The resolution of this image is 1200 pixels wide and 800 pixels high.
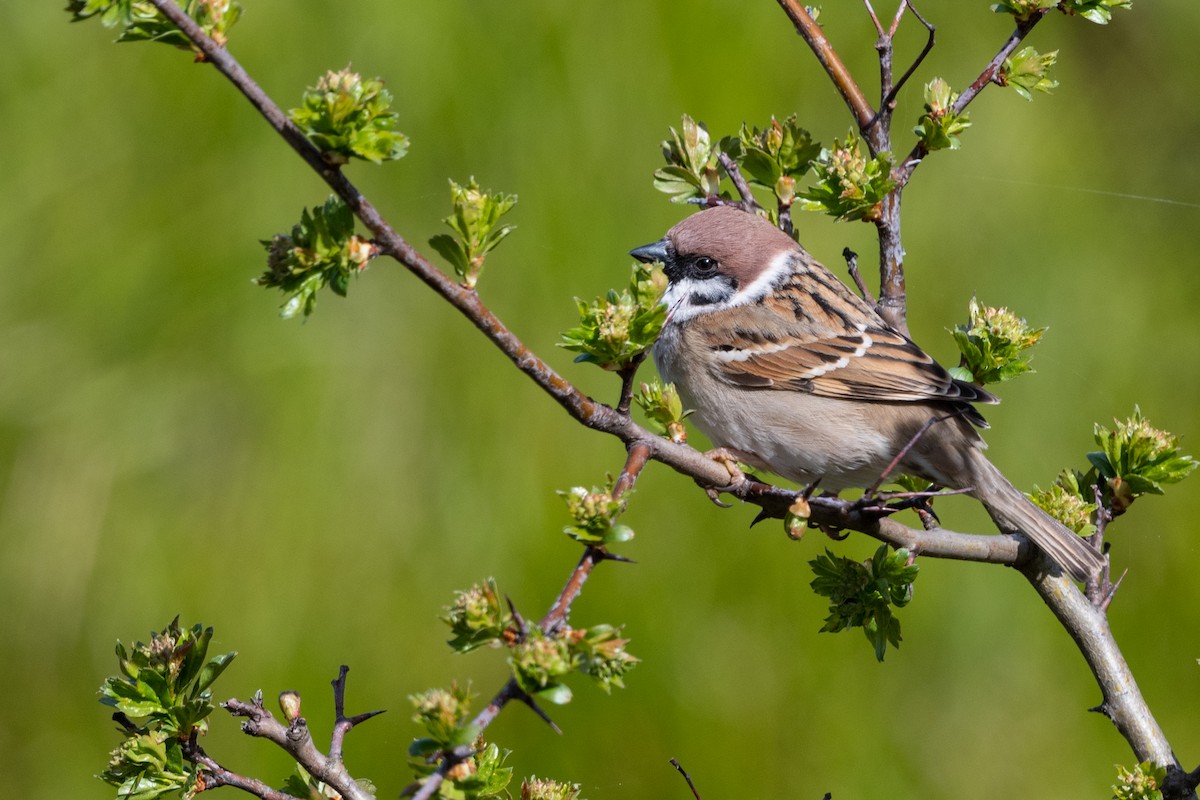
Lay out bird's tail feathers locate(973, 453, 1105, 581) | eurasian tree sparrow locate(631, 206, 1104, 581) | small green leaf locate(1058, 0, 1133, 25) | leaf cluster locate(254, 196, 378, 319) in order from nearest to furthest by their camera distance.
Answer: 1. leaf cluster locate(254, 196, 378, 319)
2. bird's tail feathers locate(973, 453, 1105, 581)
3. small green leaf locate(1058, 0, 1133, 25)
4. eurasian tree sparrow locate(631, 206, 1104, 581)

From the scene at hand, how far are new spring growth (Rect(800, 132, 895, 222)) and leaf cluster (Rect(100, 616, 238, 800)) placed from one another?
43.1 inches

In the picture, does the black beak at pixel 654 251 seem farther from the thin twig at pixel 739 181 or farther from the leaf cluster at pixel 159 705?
the leaf cluster at pixel 159 705

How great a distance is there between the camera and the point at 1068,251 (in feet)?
11.6

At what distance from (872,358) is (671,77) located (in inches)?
45.5

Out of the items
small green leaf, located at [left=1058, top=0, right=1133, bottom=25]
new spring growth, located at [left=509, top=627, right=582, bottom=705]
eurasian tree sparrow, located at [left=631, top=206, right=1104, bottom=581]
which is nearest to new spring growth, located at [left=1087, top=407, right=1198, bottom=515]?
eurasian tree sparrow, located at [left=631, top=206, right=1104, bottom=581]

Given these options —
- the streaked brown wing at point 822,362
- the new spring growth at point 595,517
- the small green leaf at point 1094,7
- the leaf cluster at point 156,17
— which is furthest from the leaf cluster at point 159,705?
the small green leaf at point 1094,7

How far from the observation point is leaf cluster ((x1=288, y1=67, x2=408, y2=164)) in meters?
1.22

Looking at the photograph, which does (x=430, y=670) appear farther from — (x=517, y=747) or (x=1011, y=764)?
(x=1011, y=764)

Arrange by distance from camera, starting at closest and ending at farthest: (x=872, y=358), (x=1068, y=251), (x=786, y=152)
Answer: (x=786, y=152) → (x=872, y=358) → (x=1068, y=251)

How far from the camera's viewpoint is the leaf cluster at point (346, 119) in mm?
1223

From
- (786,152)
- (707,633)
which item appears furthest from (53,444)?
(786,152)

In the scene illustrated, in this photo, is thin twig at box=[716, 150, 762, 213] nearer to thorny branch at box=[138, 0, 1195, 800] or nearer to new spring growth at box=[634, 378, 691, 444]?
thorny branch at box=[138, 0, 1195, 800]

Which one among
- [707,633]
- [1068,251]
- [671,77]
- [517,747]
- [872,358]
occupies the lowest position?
[517,747]

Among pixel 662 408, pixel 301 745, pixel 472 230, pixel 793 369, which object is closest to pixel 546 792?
pixel 301 745
